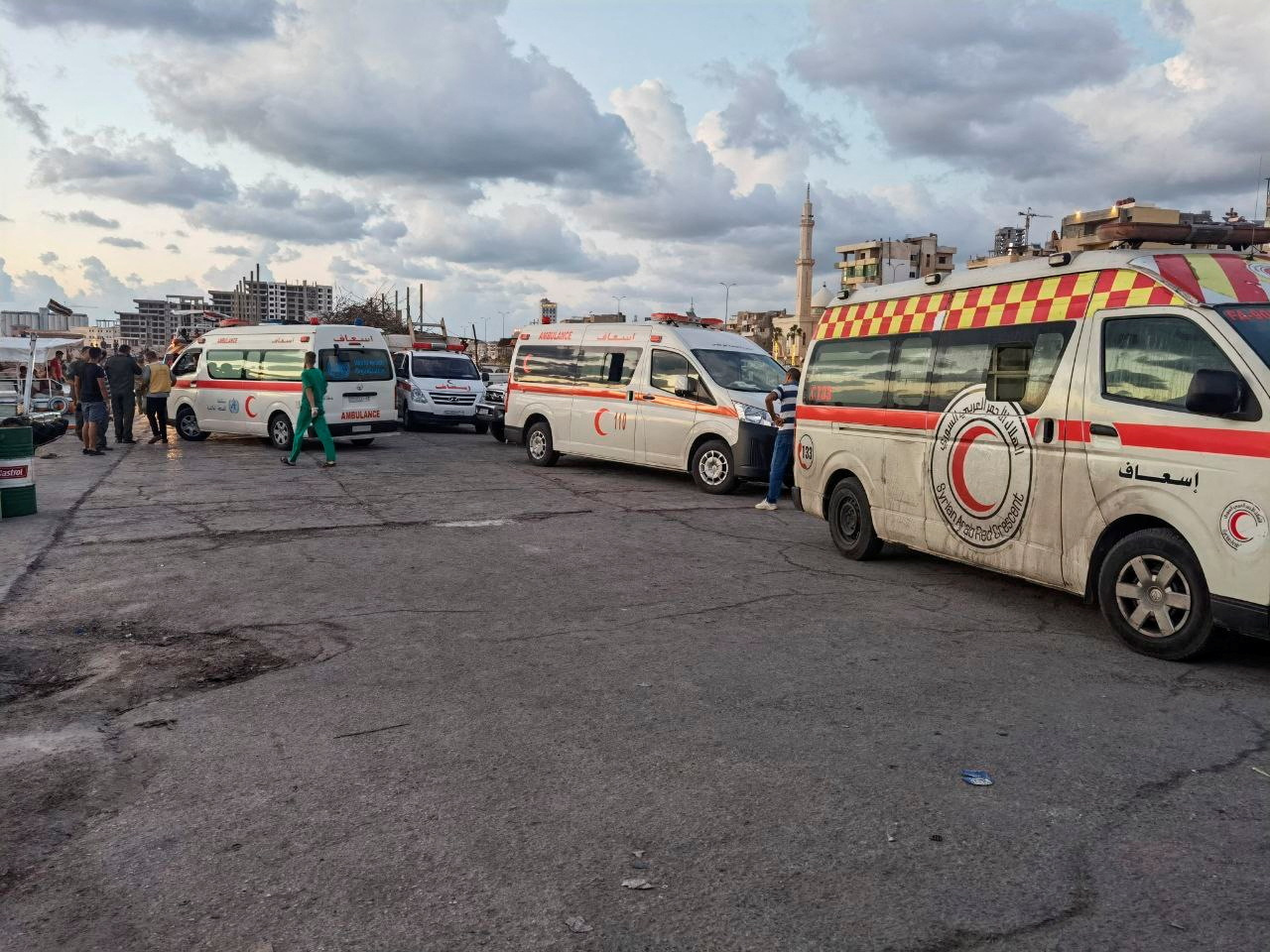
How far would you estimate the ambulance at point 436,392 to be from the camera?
2300cm

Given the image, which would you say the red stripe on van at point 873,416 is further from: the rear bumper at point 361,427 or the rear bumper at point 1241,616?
the rear bumper at point 361,427

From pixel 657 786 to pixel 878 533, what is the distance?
194 inches

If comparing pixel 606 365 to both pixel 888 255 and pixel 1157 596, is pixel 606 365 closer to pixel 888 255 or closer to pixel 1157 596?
pixel 1157 596

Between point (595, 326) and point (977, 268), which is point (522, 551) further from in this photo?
point (595, 326)

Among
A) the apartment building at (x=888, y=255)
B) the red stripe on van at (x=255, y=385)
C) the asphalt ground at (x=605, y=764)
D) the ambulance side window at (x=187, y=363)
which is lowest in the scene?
the asphalt ground at (x=605, y=764)

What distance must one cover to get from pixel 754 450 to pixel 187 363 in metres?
12.5

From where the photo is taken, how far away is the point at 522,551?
8641mm

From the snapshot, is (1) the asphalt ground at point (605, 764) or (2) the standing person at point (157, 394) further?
(2) the standing person at point (157, 394)

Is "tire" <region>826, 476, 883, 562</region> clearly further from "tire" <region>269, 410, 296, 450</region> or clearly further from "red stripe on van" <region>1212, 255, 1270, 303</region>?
"tire" <region>269, 410, 296, 450</region>

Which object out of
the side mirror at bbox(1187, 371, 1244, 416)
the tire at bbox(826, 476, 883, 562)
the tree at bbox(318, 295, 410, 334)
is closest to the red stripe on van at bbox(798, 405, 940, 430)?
the tire at bbox(826, 476, 883, 562)

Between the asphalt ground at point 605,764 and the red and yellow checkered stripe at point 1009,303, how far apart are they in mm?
2036

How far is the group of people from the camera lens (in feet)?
54.0

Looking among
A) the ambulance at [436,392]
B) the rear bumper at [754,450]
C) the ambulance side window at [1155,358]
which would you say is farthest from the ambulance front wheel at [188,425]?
the ambulance side window at [1155,358]

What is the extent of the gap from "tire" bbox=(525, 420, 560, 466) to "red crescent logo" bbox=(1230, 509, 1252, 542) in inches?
447
